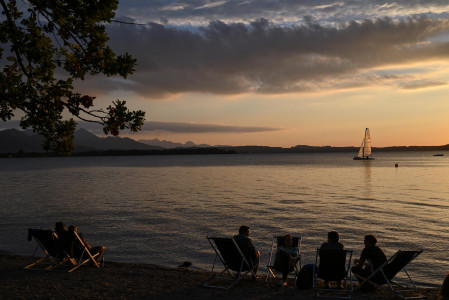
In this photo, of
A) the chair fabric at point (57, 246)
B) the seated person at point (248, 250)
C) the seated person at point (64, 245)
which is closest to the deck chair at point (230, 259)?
the seated person at point (248, 250)

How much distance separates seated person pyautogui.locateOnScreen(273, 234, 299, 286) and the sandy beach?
379 millimetres

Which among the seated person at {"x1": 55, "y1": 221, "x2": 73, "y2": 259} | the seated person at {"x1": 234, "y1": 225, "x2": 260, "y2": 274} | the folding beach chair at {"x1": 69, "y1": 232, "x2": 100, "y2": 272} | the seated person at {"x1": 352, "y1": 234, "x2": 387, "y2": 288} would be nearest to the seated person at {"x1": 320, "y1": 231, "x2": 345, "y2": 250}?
→ the seated person at {"x1": 352, "y1": 234, "x2": 387, "y2": 288}

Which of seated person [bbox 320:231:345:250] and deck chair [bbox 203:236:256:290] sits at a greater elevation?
seated person [bbox 320:231:345:250]

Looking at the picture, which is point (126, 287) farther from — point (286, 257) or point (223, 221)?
point (223, 221)

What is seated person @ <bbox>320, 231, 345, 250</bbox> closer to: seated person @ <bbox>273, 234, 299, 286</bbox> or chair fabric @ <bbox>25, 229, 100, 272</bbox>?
seated person @ <bbox>273, 234, 299, 286</bbox>

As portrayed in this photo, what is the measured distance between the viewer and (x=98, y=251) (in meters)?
10.7

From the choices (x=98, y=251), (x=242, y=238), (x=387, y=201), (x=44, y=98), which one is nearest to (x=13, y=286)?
(x=98, y=251)

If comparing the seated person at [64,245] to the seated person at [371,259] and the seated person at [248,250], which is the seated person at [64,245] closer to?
the seated person at [248,250]

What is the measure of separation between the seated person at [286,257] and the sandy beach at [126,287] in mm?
379

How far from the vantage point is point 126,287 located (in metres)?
8.60

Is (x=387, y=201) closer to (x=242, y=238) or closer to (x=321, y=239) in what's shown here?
(x=321, y=239)

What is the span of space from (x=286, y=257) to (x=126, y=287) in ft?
11.7

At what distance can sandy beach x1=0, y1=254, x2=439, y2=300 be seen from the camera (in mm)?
7965

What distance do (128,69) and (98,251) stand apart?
4.92m
